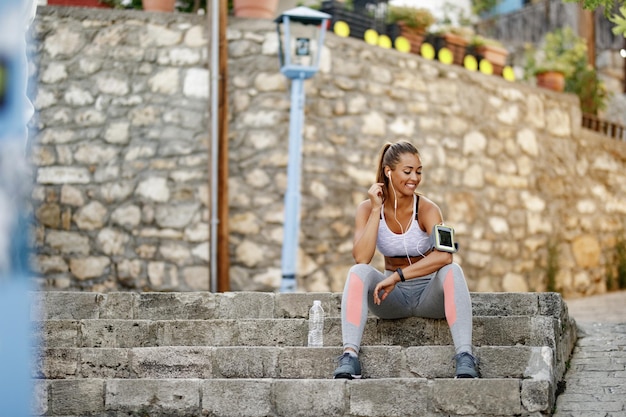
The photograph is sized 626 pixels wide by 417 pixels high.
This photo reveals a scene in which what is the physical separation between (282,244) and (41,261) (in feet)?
6.64

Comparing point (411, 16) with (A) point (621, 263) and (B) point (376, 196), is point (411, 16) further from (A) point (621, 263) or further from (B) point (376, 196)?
(B) point (376, 196)

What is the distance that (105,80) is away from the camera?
8.36m

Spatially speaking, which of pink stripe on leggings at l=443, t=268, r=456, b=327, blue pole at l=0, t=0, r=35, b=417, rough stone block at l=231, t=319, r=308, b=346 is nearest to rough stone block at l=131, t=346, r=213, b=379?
rough stone block at l=231, t=319, r=308, b=346

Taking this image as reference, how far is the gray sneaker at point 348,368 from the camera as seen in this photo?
14.0 ft

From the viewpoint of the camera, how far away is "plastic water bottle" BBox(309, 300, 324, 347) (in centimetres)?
484

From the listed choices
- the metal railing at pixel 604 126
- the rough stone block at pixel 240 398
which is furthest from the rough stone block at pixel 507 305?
the metal railing at pixel 604 126

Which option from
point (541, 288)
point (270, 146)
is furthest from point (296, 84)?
point (541, 288)

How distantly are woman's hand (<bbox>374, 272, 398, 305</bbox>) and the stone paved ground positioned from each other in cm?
90

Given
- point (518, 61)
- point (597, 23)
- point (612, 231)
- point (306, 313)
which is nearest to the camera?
point (306, 313)

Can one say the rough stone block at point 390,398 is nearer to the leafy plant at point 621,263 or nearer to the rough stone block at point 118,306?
the rough stone block at point 118,306

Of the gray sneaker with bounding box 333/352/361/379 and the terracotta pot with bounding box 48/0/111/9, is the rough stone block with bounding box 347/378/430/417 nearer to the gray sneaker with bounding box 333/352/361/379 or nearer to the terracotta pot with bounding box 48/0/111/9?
the gray sneaker with bounding box 333/352/361/379

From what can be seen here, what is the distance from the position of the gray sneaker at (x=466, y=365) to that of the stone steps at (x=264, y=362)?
7.9 inches

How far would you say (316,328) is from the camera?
4.86m

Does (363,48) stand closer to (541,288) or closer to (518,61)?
(541,288)
